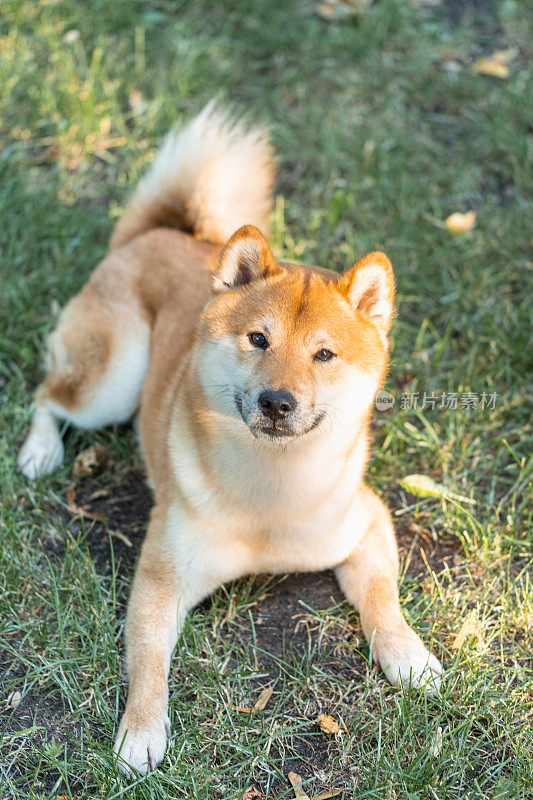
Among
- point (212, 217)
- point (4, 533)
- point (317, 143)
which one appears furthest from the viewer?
point (317, 143)

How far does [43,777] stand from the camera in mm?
2510

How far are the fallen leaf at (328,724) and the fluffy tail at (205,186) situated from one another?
2.07m

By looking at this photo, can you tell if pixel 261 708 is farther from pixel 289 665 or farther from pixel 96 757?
pixel 96 757

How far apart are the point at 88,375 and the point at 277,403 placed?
146cm

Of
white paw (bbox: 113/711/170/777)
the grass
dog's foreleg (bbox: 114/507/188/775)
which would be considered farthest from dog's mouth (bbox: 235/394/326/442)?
white paw (bbox: 113/711/170/777)

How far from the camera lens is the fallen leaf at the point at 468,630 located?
2904mm

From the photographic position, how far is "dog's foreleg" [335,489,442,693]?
2.78 metres

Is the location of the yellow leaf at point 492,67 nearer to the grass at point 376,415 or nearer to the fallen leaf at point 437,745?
the grass at point 376,415

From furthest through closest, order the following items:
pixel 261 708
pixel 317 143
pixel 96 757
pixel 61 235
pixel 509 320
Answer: pixel 317 143 → pixel 61 235 → pixel 509 320 → pixel 261 708 → pixel 96 757

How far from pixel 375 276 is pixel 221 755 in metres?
1.58

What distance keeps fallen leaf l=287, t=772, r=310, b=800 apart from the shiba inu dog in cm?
41

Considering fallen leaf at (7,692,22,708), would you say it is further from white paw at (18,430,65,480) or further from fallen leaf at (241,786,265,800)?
white paw at (18,430,65,480)

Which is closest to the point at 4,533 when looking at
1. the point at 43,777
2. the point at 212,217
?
the point at 43,777

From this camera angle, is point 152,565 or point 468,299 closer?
point 152,565
